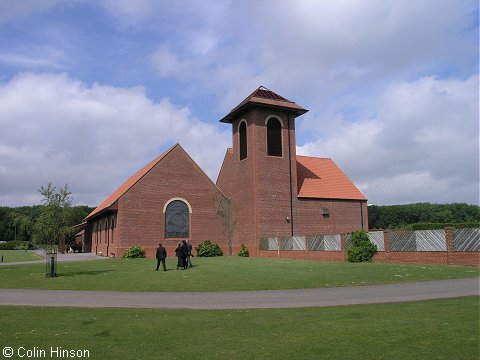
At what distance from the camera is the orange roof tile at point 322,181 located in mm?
41406

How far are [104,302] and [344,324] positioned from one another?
719 cm

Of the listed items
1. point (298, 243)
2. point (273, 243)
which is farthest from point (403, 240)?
point (273, 243)

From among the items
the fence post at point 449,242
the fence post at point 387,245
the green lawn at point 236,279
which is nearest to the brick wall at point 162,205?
the green lawn at point 236,279

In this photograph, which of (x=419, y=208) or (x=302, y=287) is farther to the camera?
(x=419, y=208)

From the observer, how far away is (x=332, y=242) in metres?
30.3

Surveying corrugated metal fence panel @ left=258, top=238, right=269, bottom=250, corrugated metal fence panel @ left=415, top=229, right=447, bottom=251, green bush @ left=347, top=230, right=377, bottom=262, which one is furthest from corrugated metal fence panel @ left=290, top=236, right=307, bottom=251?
corrugated metal fence panel @ left=415, top=229, right=447, bottom=251

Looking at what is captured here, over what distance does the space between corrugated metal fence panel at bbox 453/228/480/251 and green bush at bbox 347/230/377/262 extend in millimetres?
5624

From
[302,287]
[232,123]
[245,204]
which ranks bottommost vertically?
[302,287]

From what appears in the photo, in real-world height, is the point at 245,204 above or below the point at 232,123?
below

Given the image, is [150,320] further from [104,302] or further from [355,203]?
[355,203]

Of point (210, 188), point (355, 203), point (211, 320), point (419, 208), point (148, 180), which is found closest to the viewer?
point (211, 320)

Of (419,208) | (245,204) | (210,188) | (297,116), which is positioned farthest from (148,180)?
(419,208)

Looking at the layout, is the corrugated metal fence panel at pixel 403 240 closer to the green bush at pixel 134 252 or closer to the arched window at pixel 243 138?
the arched window at pixel 243 138

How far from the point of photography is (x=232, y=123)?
4325cm
